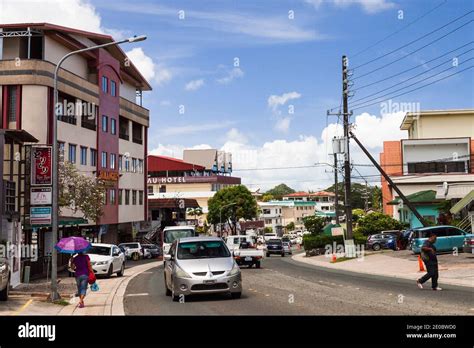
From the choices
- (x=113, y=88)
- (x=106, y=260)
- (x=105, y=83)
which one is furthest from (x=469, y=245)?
(x=113, y=88)

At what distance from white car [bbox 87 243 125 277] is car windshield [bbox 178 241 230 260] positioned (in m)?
12.2

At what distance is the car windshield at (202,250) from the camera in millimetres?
16938

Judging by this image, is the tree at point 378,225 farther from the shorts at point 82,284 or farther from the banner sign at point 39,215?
the shorts at point 82,284

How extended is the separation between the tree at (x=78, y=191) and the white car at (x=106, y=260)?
6.88 m

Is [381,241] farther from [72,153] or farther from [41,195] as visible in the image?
[41,195]

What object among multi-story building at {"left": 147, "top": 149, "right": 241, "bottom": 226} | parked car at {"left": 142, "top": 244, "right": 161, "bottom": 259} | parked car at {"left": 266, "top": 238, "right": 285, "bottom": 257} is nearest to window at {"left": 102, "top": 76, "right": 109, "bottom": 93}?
parked car at {"left": 142, "top": 244, "right": 161, "bottom": 259}

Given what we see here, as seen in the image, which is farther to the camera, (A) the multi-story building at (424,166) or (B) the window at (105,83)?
(A) the multi-story building at (424,166)

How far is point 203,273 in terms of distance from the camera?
1570 centimetres

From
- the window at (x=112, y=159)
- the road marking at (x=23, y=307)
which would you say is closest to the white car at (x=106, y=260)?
the road marking at (x=23, y=307)

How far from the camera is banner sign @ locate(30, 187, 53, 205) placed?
1955cm

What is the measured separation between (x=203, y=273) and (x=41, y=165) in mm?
10568
